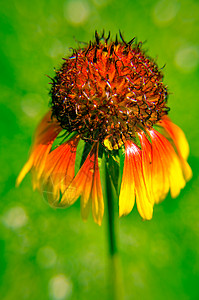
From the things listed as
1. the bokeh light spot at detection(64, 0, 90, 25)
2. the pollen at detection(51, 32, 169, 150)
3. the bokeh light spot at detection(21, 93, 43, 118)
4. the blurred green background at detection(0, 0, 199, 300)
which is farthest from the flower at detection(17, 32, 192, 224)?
the bokeh light spot at detection(64, 0, 90, 25)

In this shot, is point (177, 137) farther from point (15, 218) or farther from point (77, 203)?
point (15, 218)

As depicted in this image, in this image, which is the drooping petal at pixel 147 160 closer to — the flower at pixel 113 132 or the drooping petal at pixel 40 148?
the flower at pixel 113 132

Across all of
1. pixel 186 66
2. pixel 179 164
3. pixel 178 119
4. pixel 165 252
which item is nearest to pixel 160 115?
pixel 179 164

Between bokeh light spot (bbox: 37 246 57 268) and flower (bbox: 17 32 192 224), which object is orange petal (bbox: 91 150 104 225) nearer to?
flower (bbox: 17 32 192 224)

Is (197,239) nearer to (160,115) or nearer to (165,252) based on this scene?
(165,252)

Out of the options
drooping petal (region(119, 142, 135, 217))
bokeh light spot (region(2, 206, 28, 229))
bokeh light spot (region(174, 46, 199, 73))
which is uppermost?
bokeh light spot (region(174, 46, 199, 73))

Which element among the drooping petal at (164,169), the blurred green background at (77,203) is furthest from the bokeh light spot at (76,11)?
the drooping petal at (164,169)

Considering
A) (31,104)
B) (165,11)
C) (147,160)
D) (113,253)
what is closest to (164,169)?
(147,160)
